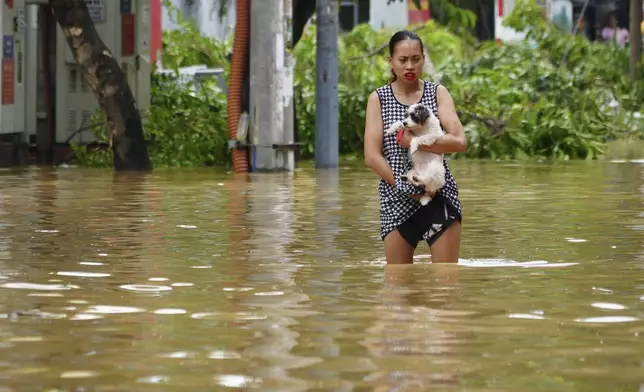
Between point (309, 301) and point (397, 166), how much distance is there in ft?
3.86

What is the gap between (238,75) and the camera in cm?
2408

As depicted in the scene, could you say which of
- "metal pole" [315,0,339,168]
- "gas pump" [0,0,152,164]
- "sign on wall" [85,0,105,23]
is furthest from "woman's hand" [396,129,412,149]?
"sign on wall" [85,0,105,23]

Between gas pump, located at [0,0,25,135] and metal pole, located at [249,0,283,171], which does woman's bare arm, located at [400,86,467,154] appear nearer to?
metal pole, located at [249,0,283,171]

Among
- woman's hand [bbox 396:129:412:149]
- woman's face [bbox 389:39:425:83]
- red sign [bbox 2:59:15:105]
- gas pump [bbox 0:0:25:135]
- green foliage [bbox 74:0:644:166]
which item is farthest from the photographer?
green foliage [bbox 74:0:644:166]

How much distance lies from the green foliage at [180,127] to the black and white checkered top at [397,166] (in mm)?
15947

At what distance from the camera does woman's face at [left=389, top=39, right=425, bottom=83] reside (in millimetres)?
9320

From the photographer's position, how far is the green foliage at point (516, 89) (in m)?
27.9

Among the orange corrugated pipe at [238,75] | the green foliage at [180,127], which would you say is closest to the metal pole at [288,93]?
the orange corrugated pipe at [238,75]

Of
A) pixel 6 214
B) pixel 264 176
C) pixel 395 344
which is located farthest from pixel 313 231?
pixel 264 176

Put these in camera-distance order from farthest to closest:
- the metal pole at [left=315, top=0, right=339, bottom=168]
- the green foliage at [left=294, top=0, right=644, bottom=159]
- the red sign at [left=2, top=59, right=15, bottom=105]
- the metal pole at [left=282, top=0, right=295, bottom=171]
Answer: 1. the green foliage at [left=294, top=0, right=644, bottom=159]
2. the metal pole at [left=315, top=0, right=339, bottom=168]
3. the red sign at [left=2, top=59, right=15, bottom=105]
4. the metal pole at [left=282, top=0, right=295, bottom=171]

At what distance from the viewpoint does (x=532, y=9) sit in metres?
41.8

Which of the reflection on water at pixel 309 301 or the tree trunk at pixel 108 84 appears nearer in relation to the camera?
Result: the reflection on water at pixel 309 301

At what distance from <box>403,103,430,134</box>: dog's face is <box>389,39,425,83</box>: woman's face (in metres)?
0.29

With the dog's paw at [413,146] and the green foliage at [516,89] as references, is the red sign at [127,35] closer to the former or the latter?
the green foliage at [516,89]
